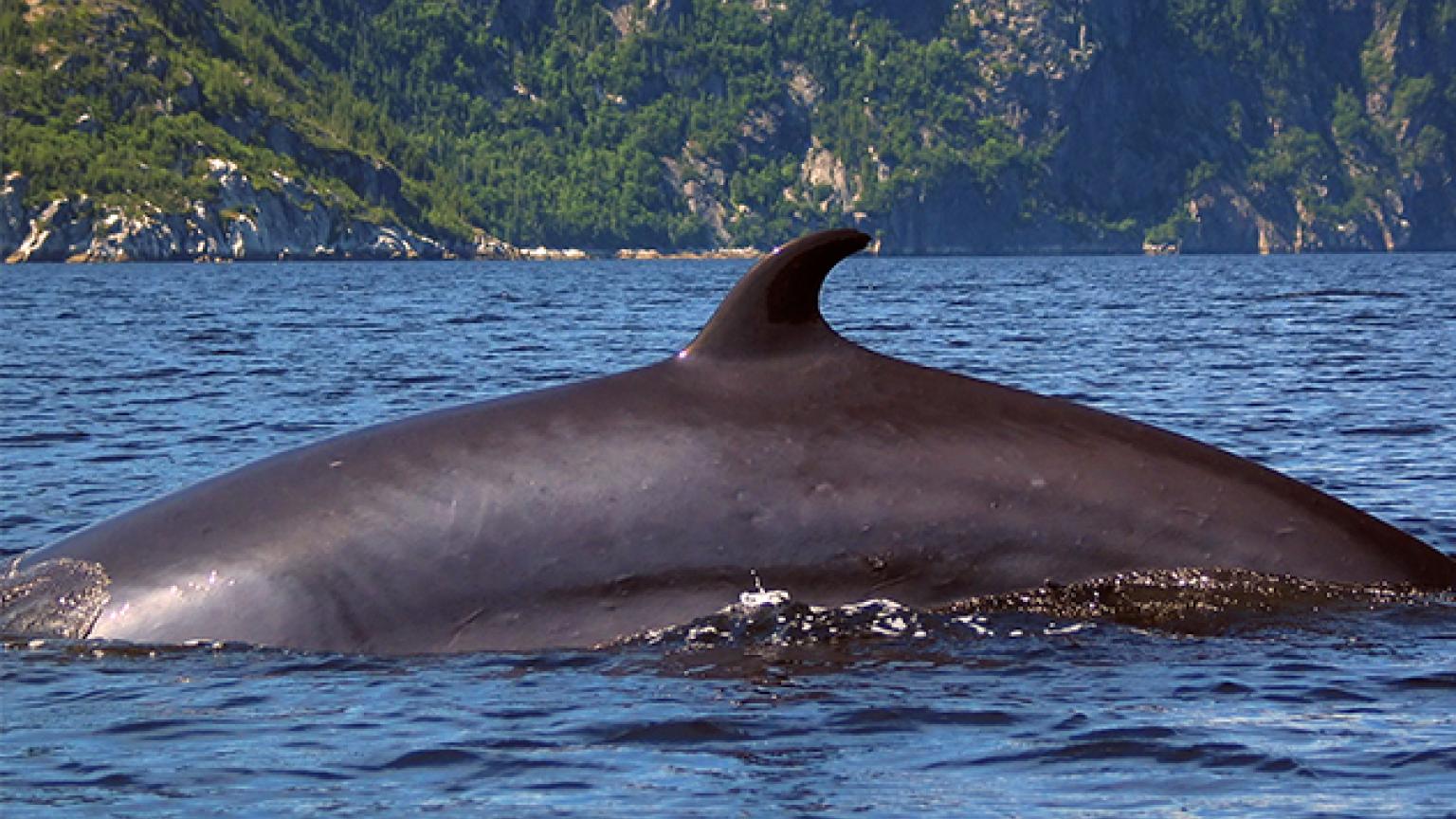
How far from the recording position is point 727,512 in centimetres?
927

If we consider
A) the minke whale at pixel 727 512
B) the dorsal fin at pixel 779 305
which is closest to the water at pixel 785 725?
the minke whale at pixel 727 512

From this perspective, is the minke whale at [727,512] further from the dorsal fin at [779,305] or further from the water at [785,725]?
the water at [785,725]

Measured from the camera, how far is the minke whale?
929 centimetres

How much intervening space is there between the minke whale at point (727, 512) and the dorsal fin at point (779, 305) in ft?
0.04

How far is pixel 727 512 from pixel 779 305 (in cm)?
99

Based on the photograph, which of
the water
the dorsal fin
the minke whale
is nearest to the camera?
the water

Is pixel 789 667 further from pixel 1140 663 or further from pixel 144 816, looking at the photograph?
pixel 144 816

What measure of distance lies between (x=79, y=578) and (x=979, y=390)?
441cm

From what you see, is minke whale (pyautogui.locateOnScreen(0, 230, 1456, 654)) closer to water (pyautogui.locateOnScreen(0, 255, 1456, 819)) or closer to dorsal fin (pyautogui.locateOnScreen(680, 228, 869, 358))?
dorsal fin (pyautogui.locateOnScreen(680, 228, 869, 358))

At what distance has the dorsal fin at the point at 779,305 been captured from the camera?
9430 millimetres

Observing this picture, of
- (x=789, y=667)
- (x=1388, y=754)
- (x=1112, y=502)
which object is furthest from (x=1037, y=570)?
(x=1388, y=754)

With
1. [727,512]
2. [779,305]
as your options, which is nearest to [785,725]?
[727,512]

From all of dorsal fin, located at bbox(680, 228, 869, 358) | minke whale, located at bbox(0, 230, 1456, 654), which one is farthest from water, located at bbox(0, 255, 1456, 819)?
dorsal fin, located at bbox(680, 228, 869, 358)

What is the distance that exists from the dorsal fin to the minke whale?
12mm
